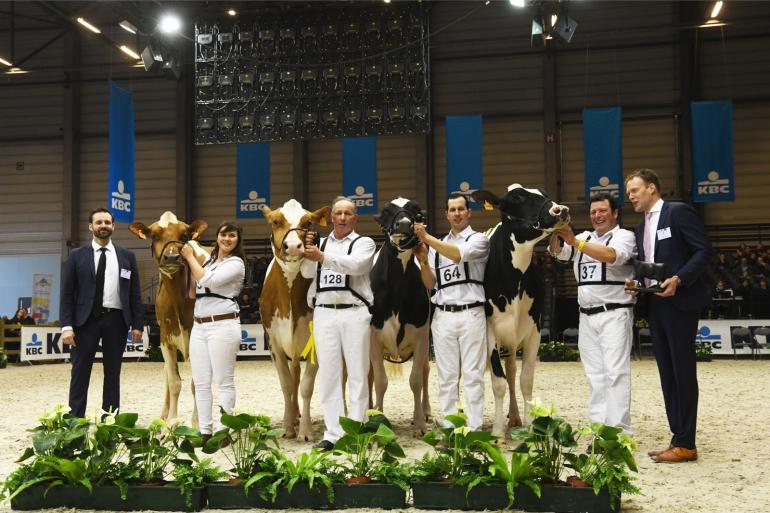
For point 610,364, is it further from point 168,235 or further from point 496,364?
point 168,235

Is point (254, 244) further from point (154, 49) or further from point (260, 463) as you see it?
point (260, 463)

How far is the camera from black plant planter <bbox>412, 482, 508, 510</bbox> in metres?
4.12

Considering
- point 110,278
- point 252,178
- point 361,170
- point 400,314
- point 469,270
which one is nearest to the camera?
point 469,270

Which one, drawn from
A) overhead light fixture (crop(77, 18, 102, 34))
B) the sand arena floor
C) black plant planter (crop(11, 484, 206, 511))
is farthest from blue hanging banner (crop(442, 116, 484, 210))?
black plant planter (crop(11, 484, 206, 511))

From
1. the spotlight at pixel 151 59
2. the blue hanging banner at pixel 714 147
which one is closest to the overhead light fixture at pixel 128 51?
the spotlight at pixel 151 59

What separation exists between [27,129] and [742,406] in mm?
25008

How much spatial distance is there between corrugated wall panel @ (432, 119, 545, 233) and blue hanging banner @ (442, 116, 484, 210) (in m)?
3.57

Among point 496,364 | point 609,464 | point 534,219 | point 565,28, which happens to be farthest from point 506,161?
point 609,464

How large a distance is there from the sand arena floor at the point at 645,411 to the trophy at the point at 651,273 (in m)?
1.28

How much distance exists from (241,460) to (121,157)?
16.4 m

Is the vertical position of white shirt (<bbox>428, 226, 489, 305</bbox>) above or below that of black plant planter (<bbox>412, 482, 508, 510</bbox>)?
above

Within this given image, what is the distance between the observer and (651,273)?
17.2ft

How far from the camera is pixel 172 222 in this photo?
6844 millimetres

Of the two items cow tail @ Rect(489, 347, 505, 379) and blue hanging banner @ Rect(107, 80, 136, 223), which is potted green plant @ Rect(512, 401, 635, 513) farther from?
blue hanging banner @ Rect(107, 80, 136, 223)
